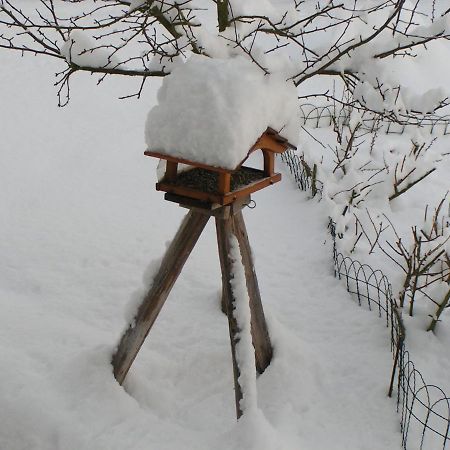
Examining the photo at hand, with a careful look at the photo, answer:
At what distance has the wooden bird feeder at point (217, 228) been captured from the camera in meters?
2.84

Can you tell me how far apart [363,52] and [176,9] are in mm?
1118

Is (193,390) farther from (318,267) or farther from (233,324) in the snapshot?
(318,267)

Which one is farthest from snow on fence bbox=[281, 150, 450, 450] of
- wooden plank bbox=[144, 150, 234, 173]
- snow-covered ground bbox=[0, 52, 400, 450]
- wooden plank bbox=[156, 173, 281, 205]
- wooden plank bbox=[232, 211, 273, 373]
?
wooden plank bbox=[144, 150, 234, 173]

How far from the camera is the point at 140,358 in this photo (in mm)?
3945

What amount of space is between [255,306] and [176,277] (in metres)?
0.60

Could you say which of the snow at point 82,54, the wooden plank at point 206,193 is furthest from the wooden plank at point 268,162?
the snow at point 82,54

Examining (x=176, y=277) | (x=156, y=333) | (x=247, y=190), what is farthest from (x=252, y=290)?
(x=156, y=333)

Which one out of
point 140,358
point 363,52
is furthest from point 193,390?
point 363,52

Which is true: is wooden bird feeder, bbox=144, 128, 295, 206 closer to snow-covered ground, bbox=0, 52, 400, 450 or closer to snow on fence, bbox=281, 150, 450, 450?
snow-covered ground, bbox=0, 52, 400, 450

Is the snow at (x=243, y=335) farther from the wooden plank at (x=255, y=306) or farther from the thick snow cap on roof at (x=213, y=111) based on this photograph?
the thick snow cap on roof at (x=213, y=111)

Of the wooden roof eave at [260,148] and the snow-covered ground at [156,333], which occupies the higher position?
the wooden roof eave at [260,148]

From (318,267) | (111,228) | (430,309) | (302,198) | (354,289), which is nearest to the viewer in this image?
(430,309)

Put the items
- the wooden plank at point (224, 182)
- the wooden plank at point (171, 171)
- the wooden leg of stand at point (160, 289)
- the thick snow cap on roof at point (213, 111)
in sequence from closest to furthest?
the thick snow cap on roof at point (213, 111), the wooden plank at point (224, 182), the wooden plank at point (171, 171), the wooden leg of stand at point (160, 289)

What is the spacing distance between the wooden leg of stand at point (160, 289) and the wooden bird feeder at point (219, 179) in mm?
242
